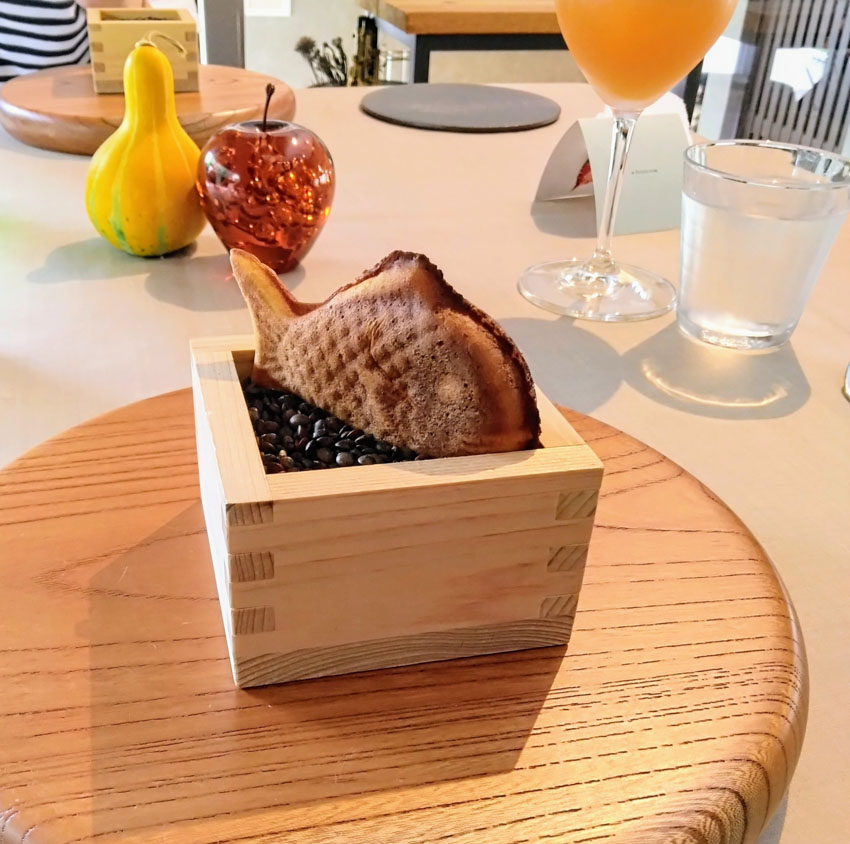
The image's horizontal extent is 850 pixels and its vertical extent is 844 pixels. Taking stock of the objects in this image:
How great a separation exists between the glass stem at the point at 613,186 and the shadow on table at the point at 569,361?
0.09 m

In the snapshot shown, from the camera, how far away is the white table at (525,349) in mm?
522

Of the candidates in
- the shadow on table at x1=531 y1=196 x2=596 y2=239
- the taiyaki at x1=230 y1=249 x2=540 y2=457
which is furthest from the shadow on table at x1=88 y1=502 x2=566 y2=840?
the shadow on table at x1=531 y1=196 x2=596 y2=239

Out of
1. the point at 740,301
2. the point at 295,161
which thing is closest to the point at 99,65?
the point at 295,161

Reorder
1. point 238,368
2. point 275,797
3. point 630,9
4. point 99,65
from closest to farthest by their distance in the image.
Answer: point 275,797, point 238,368, point 630,9, point 99,65

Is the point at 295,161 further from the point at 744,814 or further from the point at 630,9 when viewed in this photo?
the point at 744,814

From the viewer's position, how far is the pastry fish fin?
0.46 m

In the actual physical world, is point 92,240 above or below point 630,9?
below

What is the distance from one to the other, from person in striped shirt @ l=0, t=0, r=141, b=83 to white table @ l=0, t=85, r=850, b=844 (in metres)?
1.07

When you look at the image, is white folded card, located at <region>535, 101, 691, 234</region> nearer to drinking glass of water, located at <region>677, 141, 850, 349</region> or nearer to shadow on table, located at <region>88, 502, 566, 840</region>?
drinking glass of water, located at <region>677, 141, 850, 349</region>

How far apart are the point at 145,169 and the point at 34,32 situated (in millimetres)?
1500

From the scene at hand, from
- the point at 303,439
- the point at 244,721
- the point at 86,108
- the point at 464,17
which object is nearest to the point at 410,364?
the point at 303,439

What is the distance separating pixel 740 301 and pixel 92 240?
61 cm

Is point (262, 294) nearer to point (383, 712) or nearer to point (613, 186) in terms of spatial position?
point (383, 712)

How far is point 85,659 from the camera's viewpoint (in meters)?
0.39
